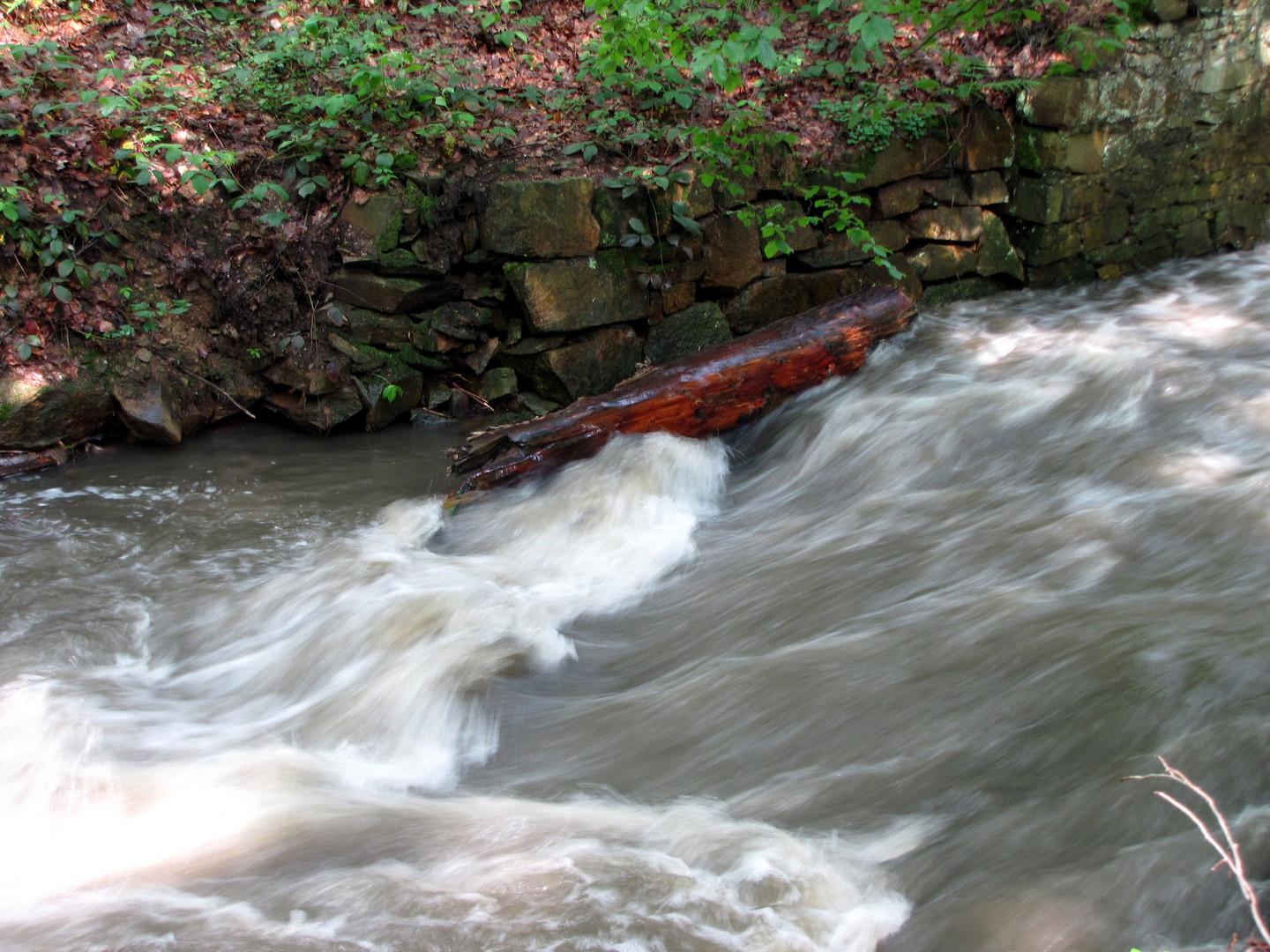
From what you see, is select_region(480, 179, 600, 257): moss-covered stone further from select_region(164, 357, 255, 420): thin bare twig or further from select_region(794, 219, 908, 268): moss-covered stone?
select_region(164, 357, 255, 420): thin bare twig

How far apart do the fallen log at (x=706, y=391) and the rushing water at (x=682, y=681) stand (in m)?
0.14

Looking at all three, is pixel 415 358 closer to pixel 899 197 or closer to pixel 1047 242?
pixel 899 197

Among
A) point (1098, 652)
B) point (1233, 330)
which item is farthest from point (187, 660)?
point (1233, 330)

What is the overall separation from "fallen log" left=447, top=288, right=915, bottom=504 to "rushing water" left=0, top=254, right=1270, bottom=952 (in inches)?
5.4

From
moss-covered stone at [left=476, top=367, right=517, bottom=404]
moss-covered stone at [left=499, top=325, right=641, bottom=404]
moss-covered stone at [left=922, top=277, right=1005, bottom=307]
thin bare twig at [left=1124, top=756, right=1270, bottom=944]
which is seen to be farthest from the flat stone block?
thin bare twig at [left=1124, top=756, right=1270, bottom=944]

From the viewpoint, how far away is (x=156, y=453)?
5.22m

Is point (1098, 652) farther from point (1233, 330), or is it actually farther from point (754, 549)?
point (1233, 330)

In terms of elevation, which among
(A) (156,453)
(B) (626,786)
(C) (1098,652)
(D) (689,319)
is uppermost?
(D) (689,319)

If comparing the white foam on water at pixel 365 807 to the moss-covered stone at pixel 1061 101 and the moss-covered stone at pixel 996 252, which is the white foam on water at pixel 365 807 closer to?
the moss-covered stone at pixel 996 252

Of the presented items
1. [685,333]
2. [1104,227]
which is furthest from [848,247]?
[1104,227]

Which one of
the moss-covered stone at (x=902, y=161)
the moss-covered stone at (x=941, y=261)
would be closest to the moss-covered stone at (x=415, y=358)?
the moss-covered stone at (x=902, y=161)

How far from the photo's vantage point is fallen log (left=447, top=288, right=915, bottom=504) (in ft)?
14.5

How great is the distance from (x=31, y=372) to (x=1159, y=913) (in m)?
5.61

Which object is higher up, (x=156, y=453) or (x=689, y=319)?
(x=689, y=319)
